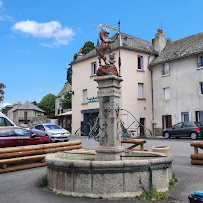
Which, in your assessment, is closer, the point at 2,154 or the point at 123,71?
the point at 2,154

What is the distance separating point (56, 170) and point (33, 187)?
45.7 inches

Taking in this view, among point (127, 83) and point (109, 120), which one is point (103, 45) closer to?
point (109, 120)

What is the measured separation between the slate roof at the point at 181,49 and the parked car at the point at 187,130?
7319 mm

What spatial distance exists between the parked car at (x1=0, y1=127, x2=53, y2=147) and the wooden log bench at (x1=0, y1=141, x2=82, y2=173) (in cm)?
110

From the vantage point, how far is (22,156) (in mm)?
9820

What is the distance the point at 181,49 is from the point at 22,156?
22.8 metres

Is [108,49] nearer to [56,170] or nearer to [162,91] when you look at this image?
[56,170]

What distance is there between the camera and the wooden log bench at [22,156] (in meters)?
9.08

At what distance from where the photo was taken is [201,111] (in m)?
25.3

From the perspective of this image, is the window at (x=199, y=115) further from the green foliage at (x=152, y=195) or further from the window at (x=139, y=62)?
the green foliage at (x=152, y=195)

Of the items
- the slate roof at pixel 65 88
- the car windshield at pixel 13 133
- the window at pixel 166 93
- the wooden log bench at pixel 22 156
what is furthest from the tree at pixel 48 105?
the wooden log bench at pixel 22 156

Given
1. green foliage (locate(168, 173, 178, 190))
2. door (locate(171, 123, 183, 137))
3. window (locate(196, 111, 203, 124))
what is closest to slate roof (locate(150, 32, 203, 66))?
window (locate(196, 111, 203, 124))

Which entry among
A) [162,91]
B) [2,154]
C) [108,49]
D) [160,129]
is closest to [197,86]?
[162,91]

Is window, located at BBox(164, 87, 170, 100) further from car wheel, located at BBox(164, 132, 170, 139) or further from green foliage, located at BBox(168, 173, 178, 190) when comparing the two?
green foliage, located at BBox(168, 173, 178, 190)
